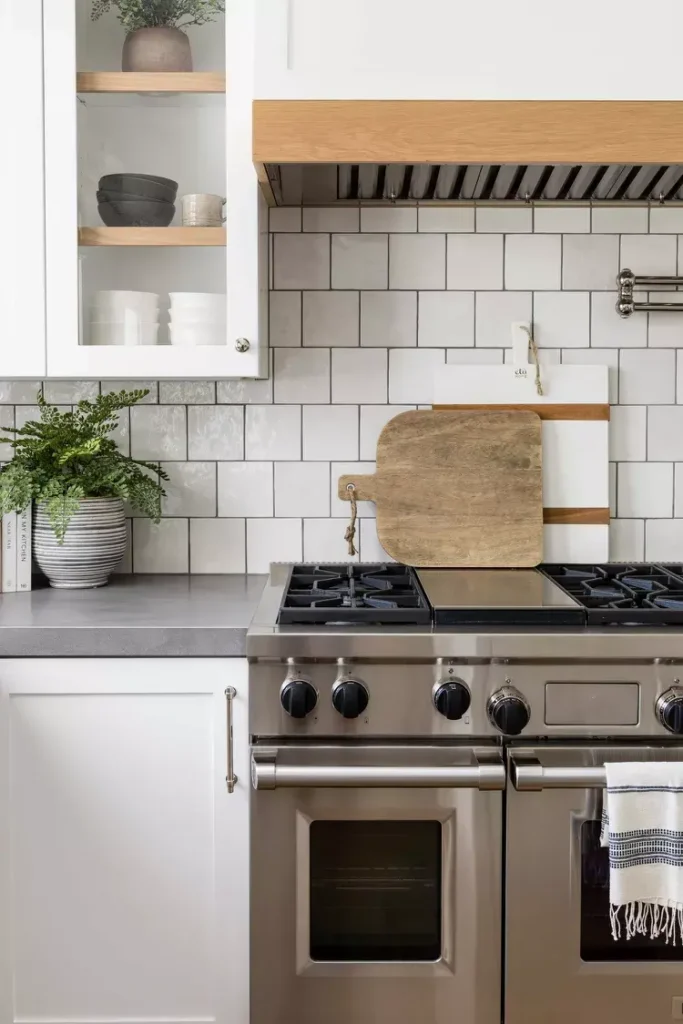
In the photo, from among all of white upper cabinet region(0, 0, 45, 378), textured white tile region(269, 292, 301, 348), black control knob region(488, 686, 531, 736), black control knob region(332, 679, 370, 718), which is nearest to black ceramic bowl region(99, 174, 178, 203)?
white upper cabinet region(0, 0, 45, 378)

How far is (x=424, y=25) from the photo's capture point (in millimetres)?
1764

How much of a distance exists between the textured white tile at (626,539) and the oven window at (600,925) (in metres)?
0.82

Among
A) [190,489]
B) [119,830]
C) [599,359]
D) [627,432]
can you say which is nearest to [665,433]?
[627,432]

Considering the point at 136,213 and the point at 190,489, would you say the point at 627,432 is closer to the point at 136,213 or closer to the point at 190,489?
the point at 190,489

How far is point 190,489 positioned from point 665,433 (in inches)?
45.6

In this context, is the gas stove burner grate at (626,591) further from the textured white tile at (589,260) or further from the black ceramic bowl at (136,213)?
the black ceramic bowl at (136,213)

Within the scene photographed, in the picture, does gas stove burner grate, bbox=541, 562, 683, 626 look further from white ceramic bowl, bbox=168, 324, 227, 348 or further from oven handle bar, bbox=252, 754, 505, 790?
white ceramic bowl, bbox=168, 324, 227, 348

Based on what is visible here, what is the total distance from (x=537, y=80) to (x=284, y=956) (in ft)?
5.50

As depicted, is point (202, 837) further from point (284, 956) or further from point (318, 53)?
point (318, 53)

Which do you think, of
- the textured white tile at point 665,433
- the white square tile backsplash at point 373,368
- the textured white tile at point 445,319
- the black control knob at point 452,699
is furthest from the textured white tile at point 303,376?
the black control knob at point 452,699

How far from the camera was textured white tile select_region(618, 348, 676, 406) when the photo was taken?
2.21 meters

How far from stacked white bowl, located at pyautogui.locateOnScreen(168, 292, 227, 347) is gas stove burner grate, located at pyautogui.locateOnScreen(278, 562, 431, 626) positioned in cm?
54

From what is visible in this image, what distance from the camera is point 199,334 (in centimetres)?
189

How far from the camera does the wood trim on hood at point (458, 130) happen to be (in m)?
1.75
